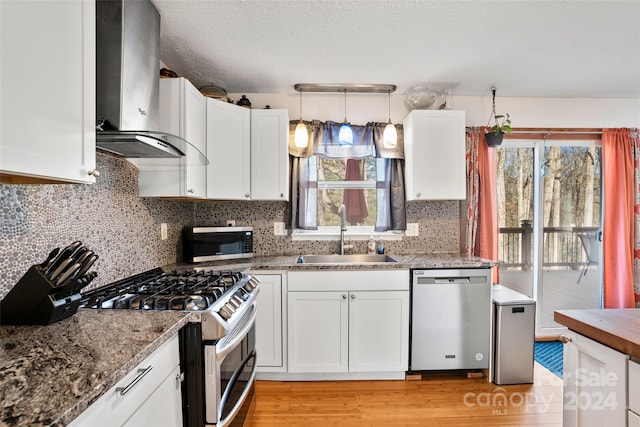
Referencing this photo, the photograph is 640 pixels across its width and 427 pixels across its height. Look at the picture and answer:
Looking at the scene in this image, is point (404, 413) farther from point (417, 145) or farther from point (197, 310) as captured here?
point (417, 145)

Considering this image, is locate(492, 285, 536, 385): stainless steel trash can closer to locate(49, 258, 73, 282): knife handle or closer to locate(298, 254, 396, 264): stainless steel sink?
locate(298, 254, 396, 264): stainless steel sink

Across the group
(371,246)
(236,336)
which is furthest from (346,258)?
(236,336)

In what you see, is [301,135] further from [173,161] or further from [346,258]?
[346,258]

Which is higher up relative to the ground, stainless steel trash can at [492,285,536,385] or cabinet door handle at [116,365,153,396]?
cabinet door handle at [116,365,153,396]

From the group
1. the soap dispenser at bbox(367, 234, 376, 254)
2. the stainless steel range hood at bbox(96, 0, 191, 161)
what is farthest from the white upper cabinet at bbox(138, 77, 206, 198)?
the soap dispenser at bbox(367, 234, 376, 254)

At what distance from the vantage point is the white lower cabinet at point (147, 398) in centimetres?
84

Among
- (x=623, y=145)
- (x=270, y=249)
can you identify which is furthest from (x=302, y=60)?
(x=623, y=145)

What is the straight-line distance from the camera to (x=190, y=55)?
2.27 metres

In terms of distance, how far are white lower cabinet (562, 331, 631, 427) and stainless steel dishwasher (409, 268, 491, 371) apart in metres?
1.11

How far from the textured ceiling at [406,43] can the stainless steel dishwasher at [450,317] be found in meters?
1.59

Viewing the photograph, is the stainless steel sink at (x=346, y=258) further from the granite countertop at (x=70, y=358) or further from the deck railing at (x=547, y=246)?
the granite countertop at (x=70, y=358)

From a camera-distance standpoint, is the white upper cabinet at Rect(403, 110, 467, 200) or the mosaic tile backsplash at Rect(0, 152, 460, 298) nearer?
the mosaic tile backsplash at Rect(0, 152, 460, 298)

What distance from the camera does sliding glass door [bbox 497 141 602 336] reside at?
10.5ft

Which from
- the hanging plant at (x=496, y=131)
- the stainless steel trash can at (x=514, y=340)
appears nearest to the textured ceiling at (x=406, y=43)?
the hanging plant at (x=496, y=131)
